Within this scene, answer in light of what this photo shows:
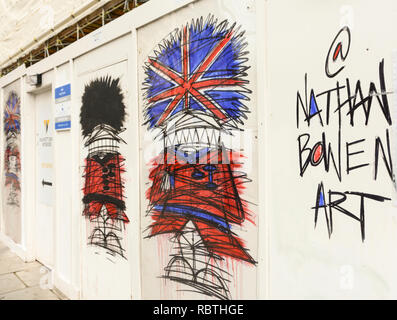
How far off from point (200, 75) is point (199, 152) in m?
0.56

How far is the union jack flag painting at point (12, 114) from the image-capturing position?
5.52 metres

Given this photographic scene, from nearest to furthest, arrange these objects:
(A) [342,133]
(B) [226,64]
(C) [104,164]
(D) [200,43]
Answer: (A) [342,133] < (B) [226,64] < (D) [200,43] < (C) [104,164]

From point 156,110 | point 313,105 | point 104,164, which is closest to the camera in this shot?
point 313,105

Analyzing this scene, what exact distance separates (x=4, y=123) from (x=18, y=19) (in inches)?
76.2

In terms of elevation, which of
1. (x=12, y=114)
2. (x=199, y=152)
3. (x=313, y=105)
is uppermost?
(x=12, y=114)

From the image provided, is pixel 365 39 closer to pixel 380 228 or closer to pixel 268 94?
pixel 268 94

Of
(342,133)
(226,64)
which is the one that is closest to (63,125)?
(226,64)

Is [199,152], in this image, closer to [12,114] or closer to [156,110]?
[156,110]

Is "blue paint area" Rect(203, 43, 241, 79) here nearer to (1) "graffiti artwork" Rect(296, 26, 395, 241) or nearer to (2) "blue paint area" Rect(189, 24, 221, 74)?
(2) "blue paint area" Rect(189, 24, 221, 74)

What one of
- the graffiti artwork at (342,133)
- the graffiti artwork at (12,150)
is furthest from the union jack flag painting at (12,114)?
the graffiti artwork at (342,133)

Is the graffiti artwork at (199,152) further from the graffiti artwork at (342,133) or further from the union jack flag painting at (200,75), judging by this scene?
the graffiti artwork at (342,133)

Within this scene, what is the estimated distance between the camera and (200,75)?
2.38m

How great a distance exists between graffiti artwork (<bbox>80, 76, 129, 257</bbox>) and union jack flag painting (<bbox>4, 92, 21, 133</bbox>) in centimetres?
251

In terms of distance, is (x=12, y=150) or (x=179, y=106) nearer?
(x=179, y=106)
